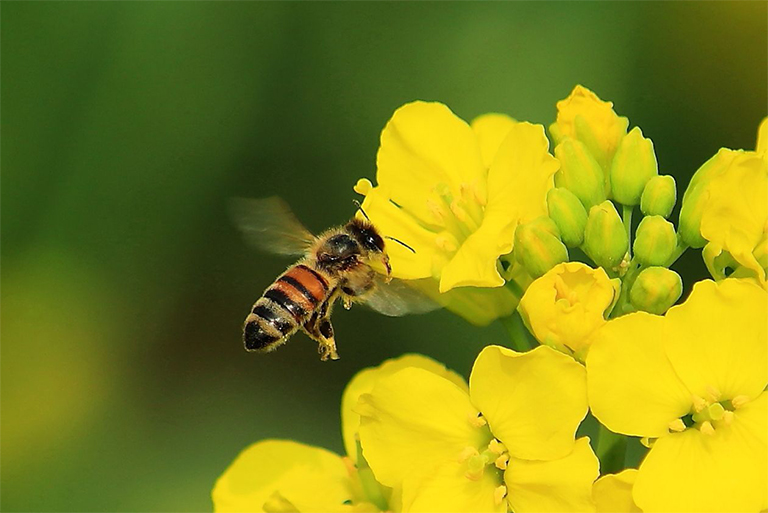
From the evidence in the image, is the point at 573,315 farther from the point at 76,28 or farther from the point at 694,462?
the point at 76,28

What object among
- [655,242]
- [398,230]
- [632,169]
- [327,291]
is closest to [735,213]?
[655,242]

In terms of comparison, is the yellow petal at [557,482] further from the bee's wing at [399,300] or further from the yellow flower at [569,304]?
the bee's wing at [399,300]

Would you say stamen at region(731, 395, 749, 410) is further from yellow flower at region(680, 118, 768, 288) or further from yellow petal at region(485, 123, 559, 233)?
yellow petal at region(485, 123, 559, 233)

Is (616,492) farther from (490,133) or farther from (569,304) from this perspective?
(490,133)

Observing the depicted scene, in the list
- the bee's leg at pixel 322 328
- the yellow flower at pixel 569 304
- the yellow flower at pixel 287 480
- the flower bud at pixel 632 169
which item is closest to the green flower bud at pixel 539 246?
the yellow flower at pixel 569 304

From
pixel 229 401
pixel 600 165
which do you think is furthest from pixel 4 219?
pixel 600 165
